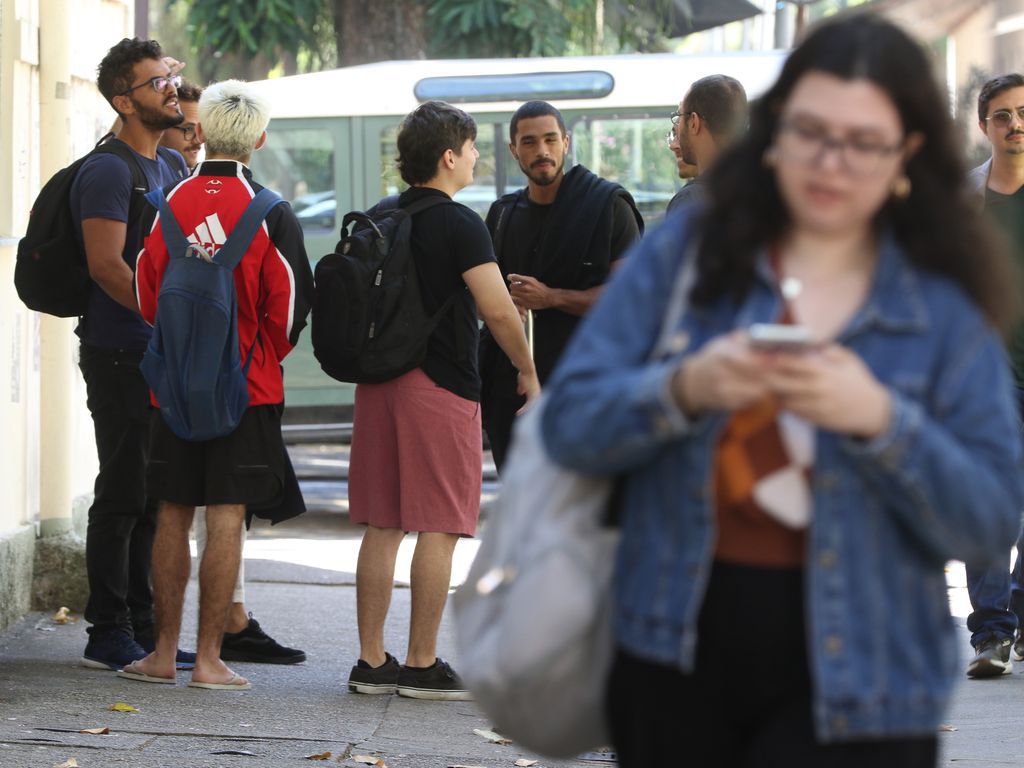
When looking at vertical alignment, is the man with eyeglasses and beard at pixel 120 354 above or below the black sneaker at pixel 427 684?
above

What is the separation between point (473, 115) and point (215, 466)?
23.0ft

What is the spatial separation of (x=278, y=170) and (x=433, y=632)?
7.24 metres

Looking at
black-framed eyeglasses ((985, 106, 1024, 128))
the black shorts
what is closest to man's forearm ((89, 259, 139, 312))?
the black shorts

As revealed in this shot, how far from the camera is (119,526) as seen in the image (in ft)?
20.8

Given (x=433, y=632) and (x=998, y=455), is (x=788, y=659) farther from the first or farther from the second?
(x=433, y=632)

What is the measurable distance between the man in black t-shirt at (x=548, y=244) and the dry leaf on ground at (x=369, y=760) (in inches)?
59.2

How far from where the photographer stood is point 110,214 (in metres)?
6.03

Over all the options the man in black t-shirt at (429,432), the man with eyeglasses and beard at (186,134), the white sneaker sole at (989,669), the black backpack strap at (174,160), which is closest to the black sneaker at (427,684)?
the man in black t-shirt at (429,432)

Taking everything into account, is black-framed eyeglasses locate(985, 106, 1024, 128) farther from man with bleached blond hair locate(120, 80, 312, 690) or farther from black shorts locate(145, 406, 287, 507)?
black shorts locate(145, 406, 287, 507)

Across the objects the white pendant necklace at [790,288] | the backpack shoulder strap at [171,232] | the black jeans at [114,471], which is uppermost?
the backpack shoulder strap at [171,232]

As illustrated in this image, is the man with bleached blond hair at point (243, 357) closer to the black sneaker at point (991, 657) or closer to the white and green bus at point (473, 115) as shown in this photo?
the black sneaker at point (991, 657)

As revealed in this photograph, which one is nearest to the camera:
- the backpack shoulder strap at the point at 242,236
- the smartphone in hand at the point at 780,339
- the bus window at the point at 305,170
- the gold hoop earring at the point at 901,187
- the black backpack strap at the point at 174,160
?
the smartphone in hand at the point at 780,339

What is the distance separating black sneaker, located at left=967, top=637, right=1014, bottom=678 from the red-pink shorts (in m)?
1.98

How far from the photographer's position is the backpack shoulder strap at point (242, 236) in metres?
5.65
